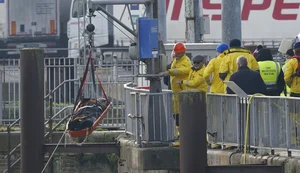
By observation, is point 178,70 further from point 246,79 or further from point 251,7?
point 251,7

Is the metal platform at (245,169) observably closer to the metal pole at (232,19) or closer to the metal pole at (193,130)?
the metal pole at (193,130)

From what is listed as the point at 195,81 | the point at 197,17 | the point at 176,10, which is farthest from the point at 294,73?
the point at 176,10

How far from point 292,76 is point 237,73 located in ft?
2.54

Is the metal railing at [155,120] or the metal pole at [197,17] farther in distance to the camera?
the metal pole at [197,17]

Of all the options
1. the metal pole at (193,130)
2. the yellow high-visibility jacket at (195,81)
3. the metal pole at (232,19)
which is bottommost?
the metal pole at (193,130)

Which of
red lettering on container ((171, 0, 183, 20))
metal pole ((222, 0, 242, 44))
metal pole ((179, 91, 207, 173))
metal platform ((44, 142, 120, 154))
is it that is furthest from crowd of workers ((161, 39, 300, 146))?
red lettering on container ((171, 0, 183, 20))

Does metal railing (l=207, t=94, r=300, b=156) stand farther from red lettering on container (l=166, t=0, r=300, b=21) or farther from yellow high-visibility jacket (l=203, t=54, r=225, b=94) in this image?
red lettering on container (l=166, t=0, r=300, b=21)

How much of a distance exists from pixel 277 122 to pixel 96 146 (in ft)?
15.3

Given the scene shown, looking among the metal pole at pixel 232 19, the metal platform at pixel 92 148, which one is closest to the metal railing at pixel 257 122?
the metal platform at pixel 92 148

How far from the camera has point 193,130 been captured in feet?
40.2

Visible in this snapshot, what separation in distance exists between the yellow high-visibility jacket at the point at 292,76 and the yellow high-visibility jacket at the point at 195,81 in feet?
4.42

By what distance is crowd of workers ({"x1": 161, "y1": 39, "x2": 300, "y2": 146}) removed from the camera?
13.9m

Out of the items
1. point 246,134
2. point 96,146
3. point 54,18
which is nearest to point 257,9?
point 54,18

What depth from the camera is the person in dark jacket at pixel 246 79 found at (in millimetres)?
13883
